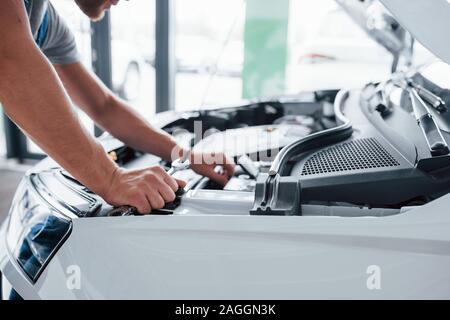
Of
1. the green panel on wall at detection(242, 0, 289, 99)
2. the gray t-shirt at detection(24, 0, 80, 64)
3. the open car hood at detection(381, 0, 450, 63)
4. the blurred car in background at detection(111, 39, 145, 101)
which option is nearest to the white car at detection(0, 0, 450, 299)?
the open car hood at detection(381, 0, 450, 63)

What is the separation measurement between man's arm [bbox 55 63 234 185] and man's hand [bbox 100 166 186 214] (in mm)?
416

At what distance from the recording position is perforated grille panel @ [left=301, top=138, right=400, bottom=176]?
42.2 inches

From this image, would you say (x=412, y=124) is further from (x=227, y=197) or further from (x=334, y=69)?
(x=334, y=69)

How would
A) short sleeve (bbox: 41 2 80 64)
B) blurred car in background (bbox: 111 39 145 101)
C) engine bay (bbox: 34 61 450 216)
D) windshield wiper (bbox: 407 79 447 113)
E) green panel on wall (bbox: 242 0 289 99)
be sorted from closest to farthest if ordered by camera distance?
engine bay (bbox: 34 61 450 216) → windshield wiper (bbox: 407 79 447 113) → short sleeve (bbox: 41 2 80 64) → green panel on wall (bbox: 242 0 289 99) → blurred car in background (bbox: 111 39 145 101)

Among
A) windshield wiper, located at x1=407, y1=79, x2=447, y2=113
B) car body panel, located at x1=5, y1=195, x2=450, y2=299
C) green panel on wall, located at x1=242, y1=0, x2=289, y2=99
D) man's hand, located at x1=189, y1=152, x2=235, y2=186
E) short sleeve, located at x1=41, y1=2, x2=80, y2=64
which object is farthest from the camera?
green panel on wall, located at x1=242, y1=0, x2=289, y2=99

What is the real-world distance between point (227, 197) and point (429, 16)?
534 millimetres

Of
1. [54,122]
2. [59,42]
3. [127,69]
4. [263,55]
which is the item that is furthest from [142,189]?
[127,69]

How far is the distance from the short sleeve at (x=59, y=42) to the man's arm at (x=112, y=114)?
3 cm

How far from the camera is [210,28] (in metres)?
4.09

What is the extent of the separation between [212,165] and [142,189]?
1.17 feet

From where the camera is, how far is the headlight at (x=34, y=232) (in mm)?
1000

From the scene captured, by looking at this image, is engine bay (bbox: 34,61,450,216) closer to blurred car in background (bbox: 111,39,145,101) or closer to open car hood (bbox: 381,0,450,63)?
open car hood (bbox: 381,0,450,63)

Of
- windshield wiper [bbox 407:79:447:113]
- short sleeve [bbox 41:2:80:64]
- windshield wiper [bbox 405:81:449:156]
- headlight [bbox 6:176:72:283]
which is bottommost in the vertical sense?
headlight [bbox 6:176:72:283]
